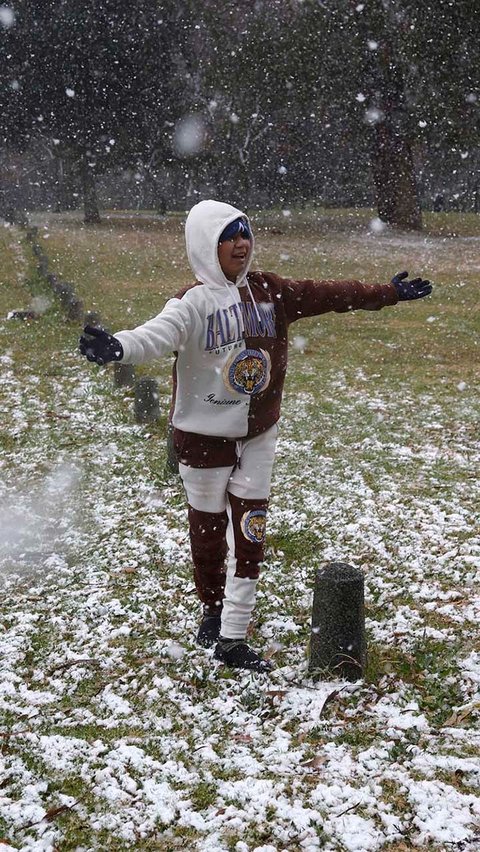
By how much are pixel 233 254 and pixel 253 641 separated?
2.22m

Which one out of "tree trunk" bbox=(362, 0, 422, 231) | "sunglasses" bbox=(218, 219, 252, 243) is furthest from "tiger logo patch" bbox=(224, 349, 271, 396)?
"tree trunk" bbox=(362, 0, 422, 231)

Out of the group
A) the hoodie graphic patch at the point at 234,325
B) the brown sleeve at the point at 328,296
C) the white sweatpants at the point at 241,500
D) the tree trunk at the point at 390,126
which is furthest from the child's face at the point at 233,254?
the tree trunk at the point at 390,126

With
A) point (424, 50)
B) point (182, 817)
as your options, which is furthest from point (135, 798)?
point (424, 50)

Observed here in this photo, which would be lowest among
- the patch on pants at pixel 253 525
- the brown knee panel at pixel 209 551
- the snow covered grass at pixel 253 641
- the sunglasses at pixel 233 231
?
the snow covered grass at pixel 253 641

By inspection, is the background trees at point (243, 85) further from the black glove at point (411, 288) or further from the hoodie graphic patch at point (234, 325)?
the hoodie graphic patch at point (234, 325)

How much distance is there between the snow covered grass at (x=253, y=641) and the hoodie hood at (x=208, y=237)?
2.09 m

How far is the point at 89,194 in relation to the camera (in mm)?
34094

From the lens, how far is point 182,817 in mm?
3324

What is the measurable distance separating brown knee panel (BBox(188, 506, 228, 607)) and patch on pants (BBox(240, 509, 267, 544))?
6.5 inches

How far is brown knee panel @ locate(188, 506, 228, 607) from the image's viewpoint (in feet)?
14.1

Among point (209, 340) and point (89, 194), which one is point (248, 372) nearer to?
point (209, 340)

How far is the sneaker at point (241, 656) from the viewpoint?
4.32 metres

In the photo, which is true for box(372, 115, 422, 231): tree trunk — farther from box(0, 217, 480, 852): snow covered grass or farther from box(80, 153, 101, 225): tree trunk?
box(0, 217, 480, 852): snow covered grass

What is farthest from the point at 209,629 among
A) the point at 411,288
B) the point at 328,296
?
the point at 411,288
